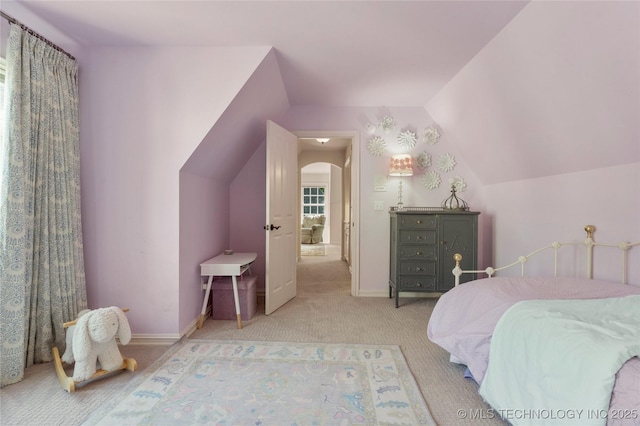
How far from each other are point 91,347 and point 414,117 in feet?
12.9

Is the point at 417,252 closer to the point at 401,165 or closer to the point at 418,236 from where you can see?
the point at 418,236

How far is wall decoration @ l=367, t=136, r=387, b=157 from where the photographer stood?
13.1 ft

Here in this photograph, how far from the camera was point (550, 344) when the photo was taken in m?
1.30

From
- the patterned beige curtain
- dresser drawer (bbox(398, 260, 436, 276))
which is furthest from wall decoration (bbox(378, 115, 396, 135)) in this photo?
the patterned beige curtain

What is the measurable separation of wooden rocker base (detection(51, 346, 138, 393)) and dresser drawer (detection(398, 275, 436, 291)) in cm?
258

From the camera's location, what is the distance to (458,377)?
2.12 m

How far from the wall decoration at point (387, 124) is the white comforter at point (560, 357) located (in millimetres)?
2806

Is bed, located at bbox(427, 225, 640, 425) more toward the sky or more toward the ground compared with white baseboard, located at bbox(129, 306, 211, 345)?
more toward the sky

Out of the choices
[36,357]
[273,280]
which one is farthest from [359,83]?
[36,357]

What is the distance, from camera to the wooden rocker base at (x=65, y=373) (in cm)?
193

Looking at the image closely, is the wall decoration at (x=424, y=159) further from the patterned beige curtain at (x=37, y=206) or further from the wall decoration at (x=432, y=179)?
the patterned beige curtain at (x=37, y=206)

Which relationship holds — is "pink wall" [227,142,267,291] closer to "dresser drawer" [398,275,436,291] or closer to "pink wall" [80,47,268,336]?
"pink wall" [80,47,268,336]

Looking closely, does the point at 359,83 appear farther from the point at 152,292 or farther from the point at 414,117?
the point at 152,292

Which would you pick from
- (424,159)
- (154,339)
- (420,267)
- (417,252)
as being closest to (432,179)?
(424,159)
